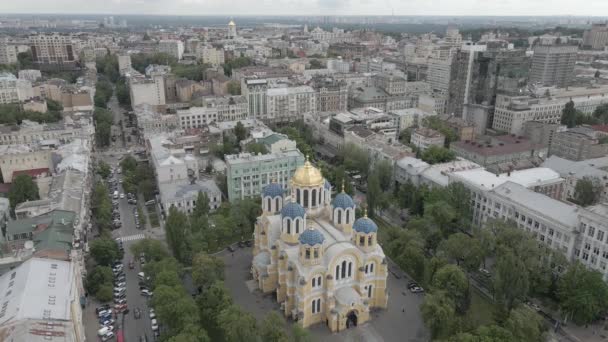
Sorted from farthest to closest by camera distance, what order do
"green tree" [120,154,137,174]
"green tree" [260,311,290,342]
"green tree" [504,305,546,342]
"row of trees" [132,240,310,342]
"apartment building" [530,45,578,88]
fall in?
1. "apartment building" [530,45,578,88]
2. "green tree" [120,154,137,174]
3. "green tree" [260,311,290,342]
4. "row of trees" [132,240,310,342]
5. "green tree" [504,305,546,342]

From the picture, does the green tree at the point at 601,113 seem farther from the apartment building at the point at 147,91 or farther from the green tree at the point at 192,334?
the apartment building at the point at 147,91

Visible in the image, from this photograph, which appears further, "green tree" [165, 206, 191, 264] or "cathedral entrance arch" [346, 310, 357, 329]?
"green tree" [165, 206, 191, 264]

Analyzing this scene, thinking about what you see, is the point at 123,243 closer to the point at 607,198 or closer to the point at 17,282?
the point at 17,282

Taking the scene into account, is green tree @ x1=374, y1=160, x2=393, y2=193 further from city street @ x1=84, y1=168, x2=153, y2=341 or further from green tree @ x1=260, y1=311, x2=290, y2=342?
green tree @ x1=260, y1=311, x2=290, y2=342

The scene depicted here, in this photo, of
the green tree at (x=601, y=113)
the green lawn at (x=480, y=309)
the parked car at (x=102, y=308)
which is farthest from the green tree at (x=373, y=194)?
the green tree at (x=601, y=113)

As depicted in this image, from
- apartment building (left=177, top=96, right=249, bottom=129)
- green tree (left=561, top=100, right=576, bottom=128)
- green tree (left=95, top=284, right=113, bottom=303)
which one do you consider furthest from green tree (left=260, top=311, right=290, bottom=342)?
green tree (left=561, top=100, right=576, bottom=128)

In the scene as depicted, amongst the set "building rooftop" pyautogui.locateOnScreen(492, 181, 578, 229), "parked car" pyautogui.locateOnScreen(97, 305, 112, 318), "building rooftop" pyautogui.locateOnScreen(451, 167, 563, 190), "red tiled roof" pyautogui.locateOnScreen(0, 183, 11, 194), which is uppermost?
"building rooftop" pyautogui.locateOnScreen(492, 181, 578, 229)
